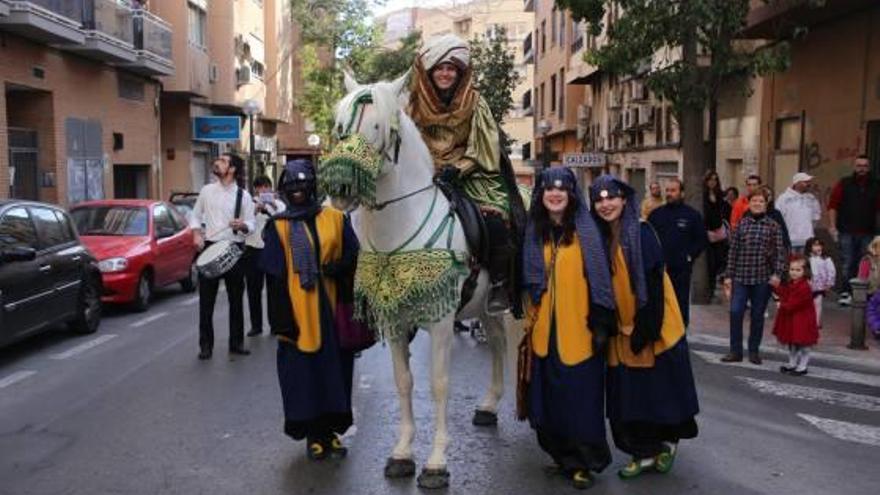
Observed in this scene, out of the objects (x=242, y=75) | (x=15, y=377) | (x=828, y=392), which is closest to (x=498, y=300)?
(x=828, y=392)

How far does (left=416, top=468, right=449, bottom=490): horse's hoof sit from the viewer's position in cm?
525

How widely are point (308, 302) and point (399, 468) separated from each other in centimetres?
116

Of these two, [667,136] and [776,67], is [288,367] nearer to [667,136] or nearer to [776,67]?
[776,67]

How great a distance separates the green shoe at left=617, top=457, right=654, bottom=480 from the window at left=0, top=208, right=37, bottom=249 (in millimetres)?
6547

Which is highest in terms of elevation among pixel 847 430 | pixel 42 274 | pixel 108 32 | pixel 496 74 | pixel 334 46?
pixel 334 46

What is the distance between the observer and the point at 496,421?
6.63 metres

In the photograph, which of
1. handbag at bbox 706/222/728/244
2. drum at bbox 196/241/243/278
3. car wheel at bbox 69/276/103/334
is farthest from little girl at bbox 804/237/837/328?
car wheel at bbox 69/276/103/334

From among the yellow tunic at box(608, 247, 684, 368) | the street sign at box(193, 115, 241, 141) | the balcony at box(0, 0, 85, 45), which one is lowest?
the yellow tunic at box(608, 247, 684, 368)

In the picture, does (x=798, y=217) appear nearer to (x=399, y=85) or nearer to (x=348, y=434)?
(x=348, y=434)

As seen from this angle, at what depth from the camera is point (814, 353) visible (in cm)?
983

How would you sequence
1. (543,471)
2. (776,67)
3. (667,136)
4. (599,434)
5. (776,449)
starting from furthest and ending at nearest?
(667,136), (776,67), (776,449), (543,471), (599,434)

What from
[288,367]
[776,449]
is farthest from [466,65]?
[776,449]

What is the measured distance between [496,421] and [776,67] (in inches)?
306

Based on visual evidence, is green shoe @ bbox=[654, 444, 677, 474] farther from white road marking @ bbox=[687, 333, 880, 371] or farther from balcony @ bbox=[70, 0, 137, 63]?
balcony @ bbox=[70, 0, 137, 63]
